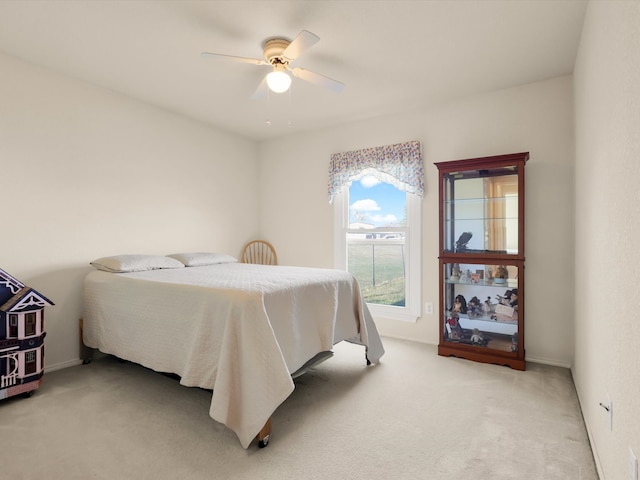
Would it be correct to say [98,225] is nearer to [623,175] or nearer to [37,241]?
[37,241]

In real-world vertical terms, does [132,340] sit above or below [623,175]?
below

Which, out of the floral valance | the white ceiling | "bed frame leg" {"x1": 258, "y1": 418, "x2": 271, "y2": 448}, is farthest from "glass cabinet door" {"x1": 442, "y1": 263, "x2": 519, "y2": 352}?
"bed frame leg" {"x1": 258, "y1": 418, "x2": 271, "y2": 448}

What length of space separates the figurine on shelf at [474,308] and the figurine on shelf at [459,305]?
0.04 m

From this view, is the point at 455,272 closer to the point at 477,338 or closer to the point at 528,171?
the point at 477,338

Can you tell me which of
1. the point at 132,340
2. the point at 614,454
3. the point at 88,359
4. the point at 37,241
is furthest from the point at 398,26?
the point at 88,359

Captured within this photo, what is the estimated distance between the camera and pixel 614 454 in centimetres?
135

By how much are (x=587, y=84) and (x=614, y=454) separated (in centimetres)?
202

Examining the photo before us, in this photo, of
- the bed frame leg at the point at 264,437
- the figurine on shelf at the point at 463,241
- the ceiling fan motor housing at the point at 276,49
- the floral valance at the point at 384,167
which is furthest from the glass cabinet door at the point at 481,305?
the ceiling fan motor housing at the point at 276,49

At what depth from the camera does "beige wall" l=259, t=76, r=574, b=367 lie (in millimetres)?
2969

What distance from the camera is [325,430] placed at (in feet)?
6.59

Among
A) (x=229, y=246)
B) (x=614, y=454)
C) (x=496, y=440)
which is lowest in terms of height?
(x=496, y=440)

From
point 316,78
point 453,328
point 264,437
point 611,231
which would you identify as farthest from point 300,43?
point 453,328

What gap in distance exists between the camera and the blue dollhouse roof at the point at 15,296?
7.57ft

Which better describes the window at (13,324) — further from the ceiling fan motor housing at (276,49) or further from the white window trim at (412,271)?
the white window trim at (412,271)
